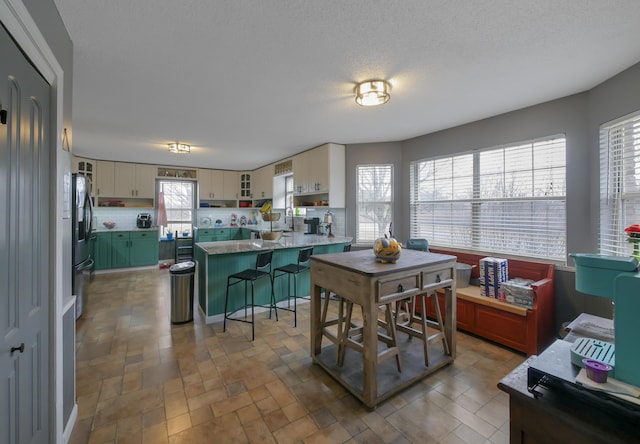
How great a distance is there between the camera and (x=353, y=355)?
2412 mm

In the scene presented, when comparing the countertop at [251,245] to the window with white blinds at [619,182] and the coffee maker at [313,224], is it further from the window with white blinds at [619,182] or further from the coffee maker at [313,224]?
the window with white blinds at [619,182]

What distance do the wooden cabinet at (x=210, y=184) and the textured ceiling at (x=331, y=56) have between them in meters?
3.57

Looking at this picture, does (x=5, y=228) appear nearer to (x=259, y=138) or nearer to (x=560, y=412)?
(x=560, y=412)

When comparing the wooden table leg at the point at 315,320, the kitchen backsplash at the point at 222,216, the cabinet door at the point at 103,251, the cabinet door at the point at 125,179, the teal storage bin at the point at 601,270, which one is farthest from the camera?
the cabinet door at the point at 125,179

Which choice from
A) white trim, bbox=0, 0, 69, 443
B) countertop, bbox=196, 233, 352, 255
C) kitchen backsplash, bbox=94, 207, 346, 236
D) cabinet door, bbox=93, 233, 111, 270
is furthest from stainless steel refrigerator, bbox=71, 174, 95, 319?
kitchen backsplash, bbox=94, 207, 346, 236

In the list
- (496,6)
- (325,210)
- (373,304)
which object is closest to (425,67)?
(496,6)

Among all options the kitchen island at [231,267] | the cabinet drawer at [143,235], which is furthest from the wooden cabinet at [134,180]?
the kitchen island at [231,267]

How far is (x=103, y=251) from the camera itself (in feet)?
18.0

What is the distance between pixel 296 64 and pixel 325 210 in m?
3.14

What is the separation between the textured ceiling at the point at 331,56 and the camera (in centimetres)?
152

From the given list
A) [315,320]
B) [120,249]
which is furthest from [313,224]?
[120,249]

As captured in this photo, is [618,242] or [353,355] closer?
[618,242]

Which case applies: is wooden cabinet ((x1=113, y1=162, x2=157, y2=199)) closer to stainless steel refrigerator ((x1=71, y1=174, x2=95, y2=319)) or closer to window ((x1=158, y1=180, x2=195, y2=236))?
window ((x1=158, y1=180, x2=195, y2=236))

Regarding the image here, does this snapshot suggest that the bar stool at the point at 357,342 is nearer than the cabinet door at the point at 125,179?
Yes
